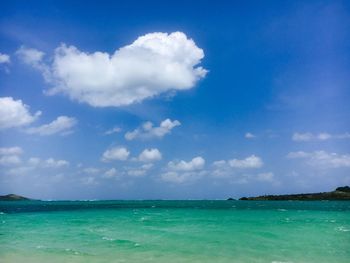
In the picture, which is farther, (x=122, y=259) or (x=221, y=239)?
(x=221, y=239)

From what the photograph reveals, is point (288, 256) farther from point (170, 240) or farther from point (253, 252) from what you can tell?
point (170, 240)

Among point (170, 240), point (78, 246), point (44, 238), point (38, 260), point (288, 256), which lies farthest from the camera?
point (44, 238)

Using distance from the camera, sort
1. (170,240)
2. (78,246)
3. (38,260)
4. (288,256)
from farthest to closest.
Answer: (170,240)
(78,246)
(288,256)
(38,260)

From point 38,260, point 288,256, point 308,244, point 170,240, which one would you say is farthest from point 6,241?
point 308,244

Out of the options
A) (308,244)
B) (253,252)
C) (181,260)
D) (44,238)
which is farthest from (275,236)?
(44,238)

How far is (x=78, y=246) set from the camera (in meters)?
26.6

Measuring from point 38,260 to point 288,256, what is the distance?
576 inches

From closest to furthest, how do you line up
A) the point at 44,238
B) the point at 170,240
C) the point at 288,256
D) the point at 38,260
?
the point at 38,260
the point at 288,256
the point at 170,240
the point at 44,238

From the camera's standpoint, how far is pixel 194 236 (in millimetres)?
32188

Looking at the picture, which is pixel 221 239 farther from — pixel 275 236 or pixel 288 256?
pixel 288 256

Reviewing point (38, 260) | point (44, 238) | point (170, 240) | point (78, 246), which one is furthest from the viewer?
point (44, 238)

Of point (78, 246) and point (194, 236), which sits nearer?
point (78, 246)

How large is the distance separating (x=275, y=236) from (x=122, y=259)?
1606 centimetres

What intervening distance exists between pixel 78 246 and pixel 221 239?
11.0m
